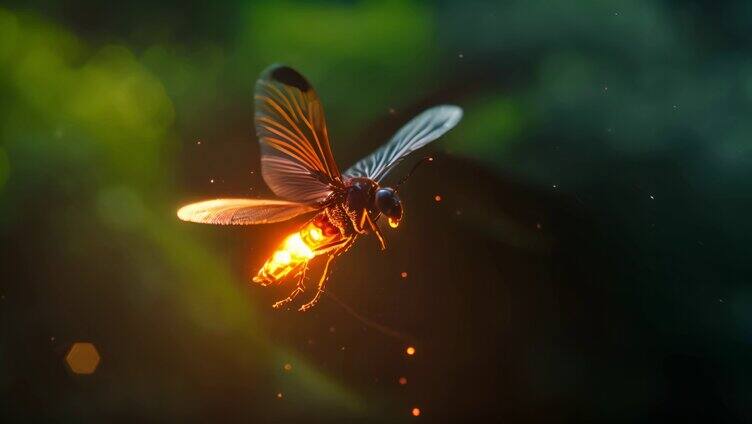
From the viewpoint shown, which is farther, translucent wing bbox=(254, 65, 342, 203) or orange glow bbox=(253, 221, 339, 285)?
orange glow bbox=(253, 221, 339, 285)

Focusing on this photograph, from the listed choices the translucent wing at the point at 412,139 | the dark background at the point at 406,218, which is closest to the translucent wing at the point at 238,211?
the translucent wing at the point at 412,139

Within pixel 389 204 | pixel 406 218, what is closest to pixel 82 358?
pixel 406 218

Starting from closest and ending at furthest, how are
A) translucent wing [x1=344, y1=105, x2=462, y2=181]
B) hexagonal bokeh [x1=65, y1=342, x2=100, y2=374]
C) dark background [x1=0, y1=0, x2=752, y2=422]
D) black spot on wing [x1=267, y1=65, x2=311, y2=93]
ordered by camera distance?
1. black spot on wing [x1=267, y1=65, x2=311, y2=93]
2. translucent wing [x1=344, y1=105, x2=462, y2=181]
3. dark background [x1=0, y1=0, x2=752, y2=422]
4. hexagonal bokeh [x1=65, y1=342, x2=100, y2=374]

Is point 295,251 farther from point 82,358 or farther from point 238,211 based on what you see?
point 82,358

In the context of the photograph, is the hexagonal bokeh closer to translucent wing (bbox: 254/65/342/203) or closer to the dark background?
the dark background

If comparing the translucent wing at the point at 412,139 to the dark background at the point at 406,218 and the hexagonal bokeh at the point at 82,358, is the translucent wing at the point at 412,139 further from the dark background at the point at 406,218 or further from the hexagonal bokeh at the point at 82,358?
the hexagonal bokeh at the point at 82,358

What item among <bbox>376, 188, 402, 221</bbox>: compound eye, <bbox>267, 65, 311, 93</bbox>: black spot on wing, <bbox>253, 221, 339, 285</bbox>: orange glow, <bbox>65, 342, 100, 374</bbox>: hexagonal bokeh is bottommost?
<bbox>65, 342, 100, 374</bbox>: hexagonal bokeh

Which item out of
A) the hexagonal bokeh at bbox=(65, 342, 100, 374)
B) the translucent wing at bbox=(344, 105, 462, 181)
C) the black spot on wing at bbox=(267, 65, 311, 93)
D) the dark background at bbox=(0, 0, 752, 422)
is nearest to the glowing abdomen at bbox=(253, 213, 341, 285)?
the translucent wing at bbox=(344, 105, 462, 181)
